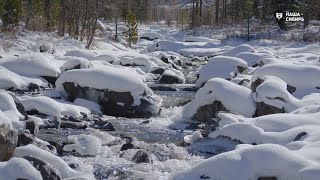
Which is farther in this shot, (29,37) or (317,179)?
(29,37)

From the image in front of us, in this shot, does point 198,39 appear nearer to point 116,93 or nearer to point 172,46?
point 172,46

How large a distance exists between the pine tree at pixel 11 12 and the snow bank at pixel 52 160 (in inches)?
657

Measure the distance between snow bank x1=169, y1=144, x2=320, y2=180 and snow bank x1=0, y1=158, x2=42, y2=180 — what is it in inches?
73.3

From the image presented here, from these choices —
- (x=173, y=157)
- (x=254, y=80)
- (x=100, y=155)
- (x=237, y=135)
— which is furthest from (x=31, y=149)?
(x=254, y=80)

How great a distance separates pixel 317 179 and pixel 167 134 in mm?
5547

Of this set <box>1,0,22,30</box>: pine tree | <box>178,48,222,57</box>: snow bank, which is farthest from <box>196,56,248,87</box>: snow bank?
<box>178,48,222,57</box>: snow bank

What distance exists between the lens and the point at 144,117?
13.2 metres

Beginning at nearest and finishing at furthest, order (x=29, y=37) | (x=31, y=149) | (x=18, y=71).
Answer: (x=31, y=149)
(x=18, y=71)
(x=29, y=37)

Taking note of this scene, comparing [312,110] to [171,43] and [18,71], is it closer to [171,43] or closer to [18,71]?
[18,71]

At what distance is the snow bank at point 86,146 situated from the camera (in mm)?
9125

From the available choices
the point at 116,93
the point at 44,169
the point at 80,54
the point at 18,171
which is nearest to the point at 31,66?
the point at 116,93

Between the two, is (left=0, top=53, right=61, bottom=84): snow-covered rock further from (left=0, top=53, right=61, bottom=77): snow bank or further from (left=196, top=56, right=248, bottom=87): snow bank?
(left=196, top=56, right=248, bottom=87): snow bank

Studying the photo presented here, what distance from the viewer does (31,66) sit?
1611cm

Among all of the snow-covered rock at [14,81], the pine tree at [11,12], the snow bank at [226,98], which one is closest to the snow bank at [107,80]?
the snow bank at [226,98]
